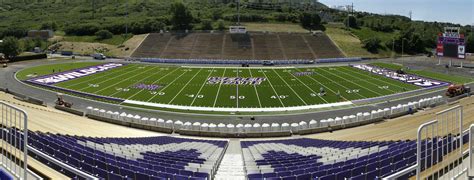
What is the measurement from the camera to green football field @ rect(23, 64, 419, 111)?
4750cm

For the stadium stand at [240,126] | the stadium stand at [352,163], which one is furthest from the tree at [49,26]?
the stadium stand at [352,163]

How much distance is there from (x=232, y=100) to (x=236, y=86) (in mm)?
8618

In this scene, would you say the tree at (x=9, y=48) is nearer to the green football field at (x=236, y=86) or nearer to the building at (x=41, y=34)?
the green football field at (x=236, y=86)

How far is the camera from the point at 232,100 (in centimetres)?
4747

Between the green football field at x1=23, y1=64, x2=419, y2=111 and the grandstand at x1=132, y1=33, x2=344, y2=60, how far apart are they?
19763 mm

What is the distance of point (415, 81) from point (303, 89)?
62.3ft

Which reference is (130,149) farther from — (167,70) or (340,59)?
(340,59)

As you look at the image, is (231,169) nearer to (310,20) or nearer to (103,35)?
(103,35)

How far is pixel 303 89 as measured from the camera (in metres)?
54.0

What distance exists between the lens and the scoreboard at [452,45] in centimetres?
6875

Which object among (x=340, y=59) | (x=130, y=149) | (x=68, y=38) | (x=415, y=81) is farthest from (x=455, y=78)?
(x=68, y=38)

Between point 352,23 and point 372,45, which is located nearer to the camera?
point 372,45

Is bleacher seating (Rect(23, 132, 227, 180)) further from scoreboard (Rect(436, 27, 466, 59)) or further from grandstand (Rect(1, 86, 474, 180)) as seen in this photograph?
scoreboard (Rect(436, 27, 466, 59))

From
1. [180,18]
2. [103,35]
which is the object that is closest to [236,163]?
[103,35]
